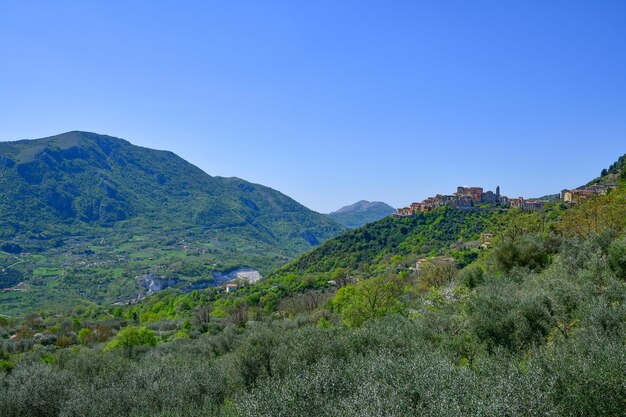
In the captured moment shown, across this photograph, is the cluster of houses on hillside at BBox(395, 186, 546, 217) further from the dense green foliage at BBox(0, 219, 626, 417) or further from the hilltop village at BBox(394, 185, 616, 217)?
the dense green foliage at BBox(0, 219, 626, 417)

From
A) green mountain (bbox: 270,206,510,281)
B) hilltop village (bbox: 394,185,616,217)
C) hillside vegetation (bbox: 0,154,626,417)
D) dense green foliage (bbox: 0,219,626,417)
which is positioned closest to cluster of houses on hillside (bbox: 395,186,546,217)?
hilltop village (bbox: 394,185,616,217)

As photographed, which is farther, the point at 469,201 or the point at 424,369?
the point at 469,201

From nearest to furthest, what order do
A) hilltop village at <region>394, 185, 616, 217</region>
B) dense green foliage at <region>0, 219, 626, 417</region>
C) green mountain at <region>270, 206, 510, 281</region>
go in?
dense green foliage at <region>0, 219, 626, 417</region>
green mountain at <region>270, 206, 510, 281</region>
hilltop village at <region>394, 185, 616, 217</region>

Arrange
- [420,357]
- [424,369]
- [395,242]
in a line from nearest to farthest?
[424,369]
[420,357]
[395,242]

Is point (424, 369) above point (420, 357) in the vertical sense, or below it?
above

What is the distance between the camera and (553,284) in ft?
81.0

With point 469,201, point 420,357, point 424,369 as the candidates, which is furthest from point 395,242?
point 424,369

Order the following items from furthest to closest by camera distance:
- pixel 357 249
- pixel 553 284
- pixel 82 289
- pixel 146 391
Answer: pixel 82 289, pixel 357 249, pixel 553 284, pixel 146 391

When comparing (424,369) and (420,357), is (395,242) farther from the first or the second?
(424,369)

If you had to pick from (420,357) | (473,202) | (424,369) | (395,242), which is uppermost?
(473,202)

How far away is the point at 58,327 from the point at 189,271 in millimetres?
107924

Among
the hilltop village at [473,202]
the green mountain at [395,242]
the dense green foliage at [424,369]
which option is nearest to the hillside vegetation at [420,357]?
the dense green foliage at [424,369]

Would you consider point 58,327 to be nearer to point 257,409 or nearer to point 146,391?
point 146,391

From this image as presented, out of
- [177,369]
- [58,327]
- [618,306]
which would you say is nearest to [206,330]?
[58,327]
